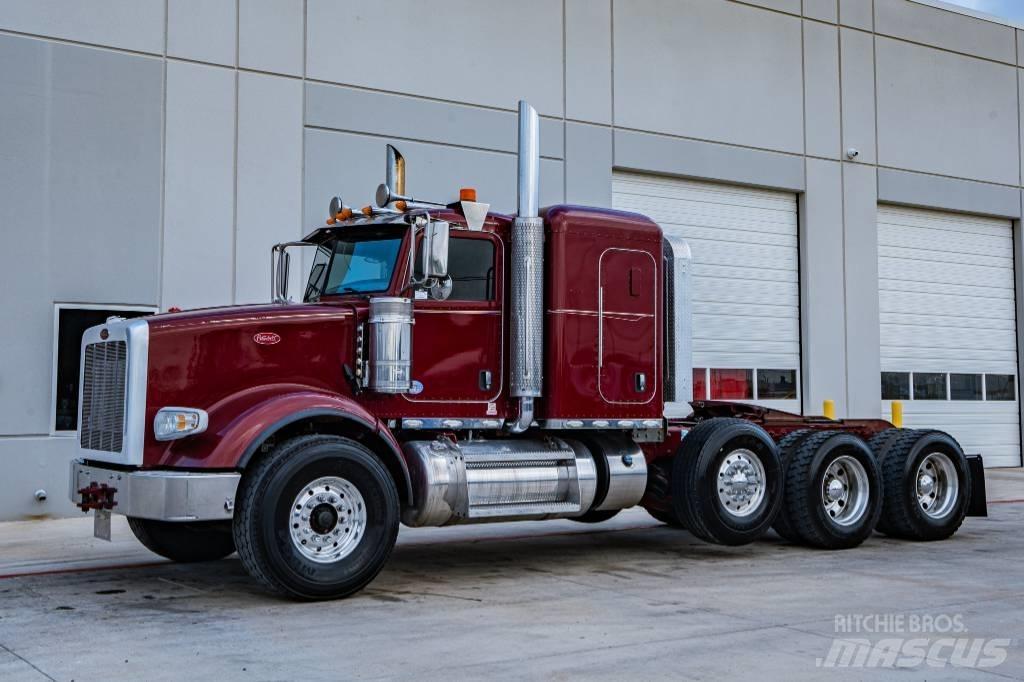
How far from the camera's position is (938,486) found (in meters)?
11.8

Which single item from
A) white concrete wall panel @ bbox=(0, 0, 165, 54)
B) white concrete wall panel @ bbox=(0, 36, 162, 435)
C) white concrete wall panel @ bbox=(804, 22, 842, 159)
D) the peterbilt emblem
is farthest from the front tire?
white concrete wall panel @ bbox=(804, 22, 842, 159)

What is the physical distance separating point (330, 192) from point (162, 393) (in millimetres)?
8006

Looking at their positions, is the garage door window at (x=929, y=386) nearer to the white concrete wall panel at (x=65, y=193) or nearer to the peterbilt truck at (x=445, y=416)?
the peterbilt truck at (x=445, y=416)

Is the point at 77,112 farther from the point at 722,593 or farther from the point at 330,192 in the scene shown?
the point at 722,593

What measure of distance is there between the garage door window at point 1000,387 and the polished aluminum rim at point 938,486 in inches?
478

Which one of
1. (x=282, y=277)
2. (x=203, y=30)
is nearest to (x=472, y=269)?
(x=282, y=277)

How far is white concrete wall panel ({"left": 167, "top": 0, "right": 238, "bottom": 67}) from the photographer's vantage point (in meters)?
14.6

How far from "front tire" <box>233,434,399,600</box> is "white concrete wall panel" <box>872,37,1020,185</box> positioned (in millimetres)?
16227

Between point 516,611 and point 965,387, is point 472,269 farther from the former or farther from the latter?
point 965,387

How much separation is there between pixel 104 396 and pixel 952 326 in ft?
60.3

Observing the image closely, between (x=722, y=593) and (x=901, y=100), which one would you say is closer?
(x=722, y=593)

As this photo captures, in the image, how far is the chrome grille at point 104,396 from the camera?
26.5 feet

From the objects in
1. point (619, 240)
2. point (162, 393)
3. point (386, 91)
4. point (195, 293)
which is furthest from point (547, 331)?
point (386, 91)

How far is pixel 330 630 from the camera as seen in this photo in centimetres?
698
